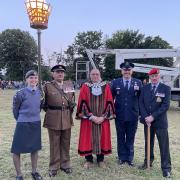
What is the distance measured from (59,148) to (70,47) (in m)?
A: 67.6

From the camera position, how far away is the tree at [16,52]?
64.7 metres

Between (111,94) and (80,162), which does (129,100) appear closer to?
(111,94)

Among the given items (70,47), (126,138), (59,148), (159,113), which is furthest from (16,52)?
(159,113)

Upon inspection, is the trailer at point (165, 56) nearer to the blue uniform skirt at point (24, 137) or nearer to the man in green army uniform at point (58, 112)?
the man in green army uniform at point (58, 112)

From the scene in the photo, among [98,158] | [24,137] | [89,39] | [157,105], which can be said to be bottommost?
[98,158]

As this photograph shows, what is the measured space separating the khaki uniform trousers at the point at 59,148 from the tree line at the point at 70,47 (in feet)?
130

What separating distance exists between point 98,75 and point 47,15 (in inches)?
104

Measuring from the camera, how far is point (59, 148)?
19.2ft

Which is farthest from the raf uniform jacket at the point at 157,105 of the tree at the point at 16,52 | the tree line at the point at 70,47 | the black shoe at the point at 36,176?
the tree at the point at 16,52

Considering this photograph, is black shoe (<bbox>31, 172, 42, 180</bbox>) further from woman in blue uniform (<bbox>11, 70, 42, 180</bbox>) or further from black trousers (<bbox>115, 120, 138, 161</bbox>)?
black trousers (<bbox>115, 120, 138, 161</bbox>)

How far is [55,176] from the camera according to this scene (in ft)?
18.6

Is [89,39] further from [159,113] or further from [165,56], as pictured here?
[159,113]

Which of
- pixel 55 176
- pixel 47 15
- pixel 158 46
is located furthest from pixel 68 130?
pixel 158 46

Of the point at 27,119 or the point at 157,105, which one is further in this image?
the point at 157,105
